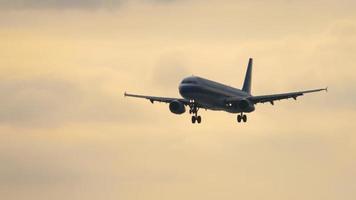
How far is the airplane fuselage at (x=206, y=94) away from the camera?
18012 centimetres

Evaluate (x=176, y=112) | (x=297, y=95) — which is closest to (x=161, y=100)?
(x=176, y=112)

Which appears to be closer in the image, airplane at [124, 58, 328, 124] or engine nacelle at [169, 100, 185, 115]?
airplane at [124, 58, 328, 124]

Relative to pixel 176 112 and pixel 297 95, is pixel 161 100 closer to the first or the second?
Result: pixel 176 112

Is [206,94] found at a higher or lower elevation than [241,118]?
higher

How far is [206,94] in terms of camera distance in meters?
181

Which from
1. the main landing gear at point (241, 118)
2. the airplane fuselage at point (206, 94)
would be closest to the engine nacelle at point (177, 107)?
the airplane fuselage at point (206, 94)

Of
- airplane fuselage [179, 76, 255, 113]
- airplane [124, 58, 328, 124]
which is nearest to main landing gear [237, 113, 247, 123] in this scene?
airplane [124, 58, 328, 124]

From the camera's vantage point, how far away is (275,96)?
613 ft

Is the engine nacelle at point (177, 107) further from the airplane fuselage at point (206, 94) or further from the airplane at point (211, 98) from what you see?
the airplane fuselage at point (206, 94)

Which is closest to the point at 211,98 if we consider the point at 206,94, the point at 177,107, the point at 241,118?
the point at 206,94

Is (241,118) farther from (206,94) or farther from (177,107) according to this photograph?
(206,94)

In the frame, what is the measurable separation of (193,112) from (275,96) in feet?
41.3

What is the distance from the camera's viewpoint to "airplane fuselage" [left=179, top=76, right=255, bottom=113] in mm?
180125

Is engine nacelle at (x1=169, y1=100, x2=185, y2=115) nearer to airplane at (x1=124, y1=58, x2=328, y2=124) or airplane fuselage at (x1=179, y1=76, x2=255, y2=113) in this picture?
airplane at (x1=124, y1=58, x2=328, y2=124)
